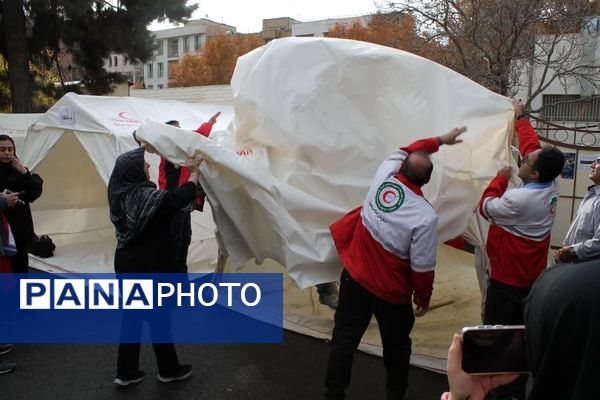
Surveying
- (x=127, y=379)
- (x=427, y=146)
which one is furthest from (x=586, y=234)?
(x=127, y=379)

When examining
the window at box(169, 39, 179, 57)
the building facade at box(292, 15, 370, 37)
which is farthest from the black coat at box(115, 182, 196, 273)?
the window at box(169, 39, 179, 57)

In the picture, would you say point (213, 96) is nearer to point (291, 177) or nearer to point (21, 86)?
point (21, 86)

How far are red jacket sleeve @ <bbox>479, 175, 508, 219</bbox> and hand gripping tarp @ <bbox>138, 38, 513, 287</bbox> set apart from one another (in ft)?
0.69

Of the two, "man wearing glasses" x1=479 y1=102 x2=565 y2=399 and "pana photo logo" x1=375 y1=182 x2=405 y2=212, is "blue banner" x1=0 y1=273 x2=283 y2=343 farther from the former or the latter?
"man wearing glasses" x1=479 y1=102 x2=565 y2=399

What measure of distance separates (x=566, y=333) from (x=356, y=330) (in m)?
2.06

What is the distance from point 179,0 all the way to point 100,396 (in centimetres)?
1120

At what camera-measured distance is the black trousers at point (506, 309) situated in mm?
3311

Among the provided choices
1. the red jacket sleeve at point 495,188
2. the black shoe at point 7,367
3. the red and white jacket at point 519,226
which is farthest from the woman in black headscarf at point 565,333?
the black shoe at point 7,367

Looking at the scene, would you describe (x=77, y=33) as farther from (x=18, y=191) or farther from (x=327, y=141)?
(x=327, y=141)

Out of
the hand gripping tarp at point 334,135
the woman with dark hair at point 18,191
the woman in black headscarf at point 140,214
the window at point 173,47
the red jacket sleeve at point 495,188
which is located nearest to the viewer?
the woman in black headscarf at point 140,214

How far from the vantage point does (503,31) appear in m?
8.66

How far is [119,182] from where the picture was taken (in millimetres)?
3322

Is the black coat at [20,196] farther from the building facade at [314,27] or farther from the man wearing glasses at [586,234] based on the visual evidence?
the building facade at [314,27]

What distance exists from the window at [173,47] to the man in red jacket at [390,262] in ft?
247
